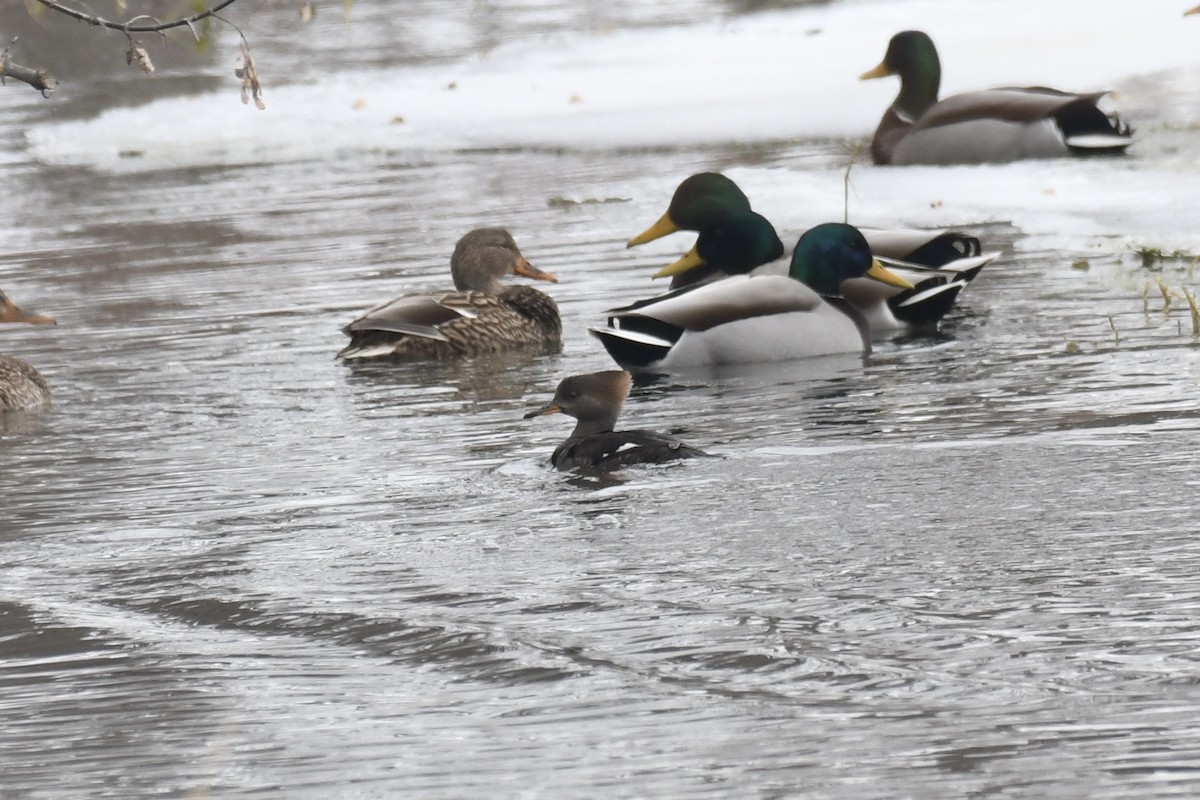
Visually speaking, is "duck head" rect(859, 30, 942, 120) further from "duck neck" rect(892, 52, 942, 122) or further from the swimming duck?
the swimming duck

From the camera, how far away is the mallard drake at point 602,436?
6715 millimetres

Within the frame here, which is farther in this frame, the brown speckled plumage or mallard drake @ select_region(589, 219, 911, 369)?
mallard drake @ select_region(589, 219, 911, 369)

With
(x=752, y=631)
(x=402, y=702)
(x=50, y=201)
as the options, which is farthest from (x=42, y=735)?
(x=50, y=201)

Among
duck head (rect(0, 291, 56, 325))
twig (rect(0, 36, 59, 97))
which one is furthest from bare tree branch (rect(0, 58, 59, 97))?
duck head (rect(0, 291, 56, 325))

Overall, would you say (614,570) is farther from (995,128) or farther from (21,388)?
(995,128)

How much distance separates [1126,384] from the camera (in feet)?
24.6

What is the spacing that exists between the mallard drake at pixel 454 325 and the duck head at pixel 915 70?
6269mm

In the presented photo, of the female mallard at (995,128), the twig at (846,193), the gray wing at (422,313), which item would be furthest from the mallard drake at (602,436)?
the female mallard at (995,128)

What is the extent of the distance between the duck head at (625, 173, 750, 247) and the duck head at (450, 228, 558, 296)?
2.36ft

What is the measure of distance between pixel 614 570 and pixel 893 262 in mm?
4556

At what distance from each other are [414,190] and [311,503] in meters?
8.81

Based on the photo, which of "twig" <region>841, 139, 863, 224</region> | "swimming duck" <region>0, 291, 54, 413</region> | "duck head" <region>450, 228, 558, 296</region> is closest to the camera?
"swimming duck" <region>0, 291, 54, 413</region>

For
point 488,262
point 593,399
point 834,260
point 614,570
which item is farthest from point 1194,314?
point 614,570

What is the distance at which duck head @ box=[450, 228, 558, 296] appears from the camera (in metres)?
10.4
